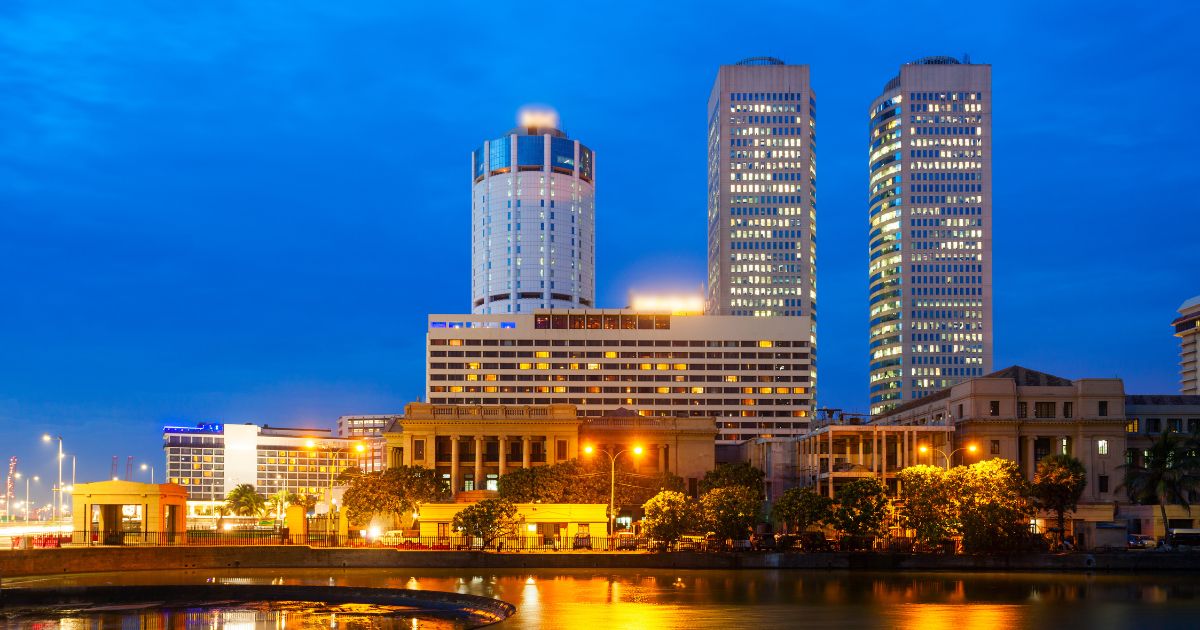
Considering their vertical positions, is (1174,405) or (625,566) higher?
(1174,405)

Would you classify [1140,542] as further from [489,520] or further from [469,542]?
[469,542]

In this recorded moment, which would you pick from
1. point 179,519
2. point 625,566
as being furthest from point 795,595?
point 179,519

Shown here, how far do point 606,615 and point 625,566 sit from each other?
30.0 m

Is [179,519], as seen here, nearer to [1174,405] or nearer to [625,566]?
[625,566]

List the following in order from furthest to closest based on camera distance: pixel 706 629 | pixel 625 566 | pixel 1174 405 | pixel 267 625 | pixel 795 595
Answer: pixel 1174 405, pixel 625 566, pixel 795 595, pixel 267 625, pixel 706 629

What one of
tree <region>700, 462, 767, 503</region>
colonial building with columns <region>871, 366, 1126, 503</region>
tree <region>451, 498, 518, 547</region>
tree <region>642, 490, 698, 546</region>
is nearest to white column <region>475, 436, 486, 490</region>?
tree <region>700, 462, 767, 503</region>

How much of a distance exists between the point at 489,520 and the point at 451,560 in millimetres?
6755

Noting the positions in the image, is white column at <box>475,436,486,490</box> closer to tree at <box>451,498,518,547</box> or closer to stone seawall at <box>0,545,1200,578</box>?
tree at <box>451,498,518,547</box>

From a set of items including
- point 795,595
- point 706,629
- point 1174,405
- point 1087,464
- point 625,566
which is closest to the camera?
point 706,629

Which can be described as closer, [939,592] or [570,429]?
[939,592]

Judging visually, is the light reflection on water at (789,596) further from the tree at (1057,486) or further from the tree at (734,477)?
the tree at (734,477)

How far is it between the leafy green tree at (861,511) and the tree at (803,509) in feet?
3.82

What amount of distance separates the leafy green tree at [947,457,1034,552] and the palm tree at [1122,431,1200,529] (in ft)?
79.7

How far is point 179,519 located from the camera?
3684 inches
